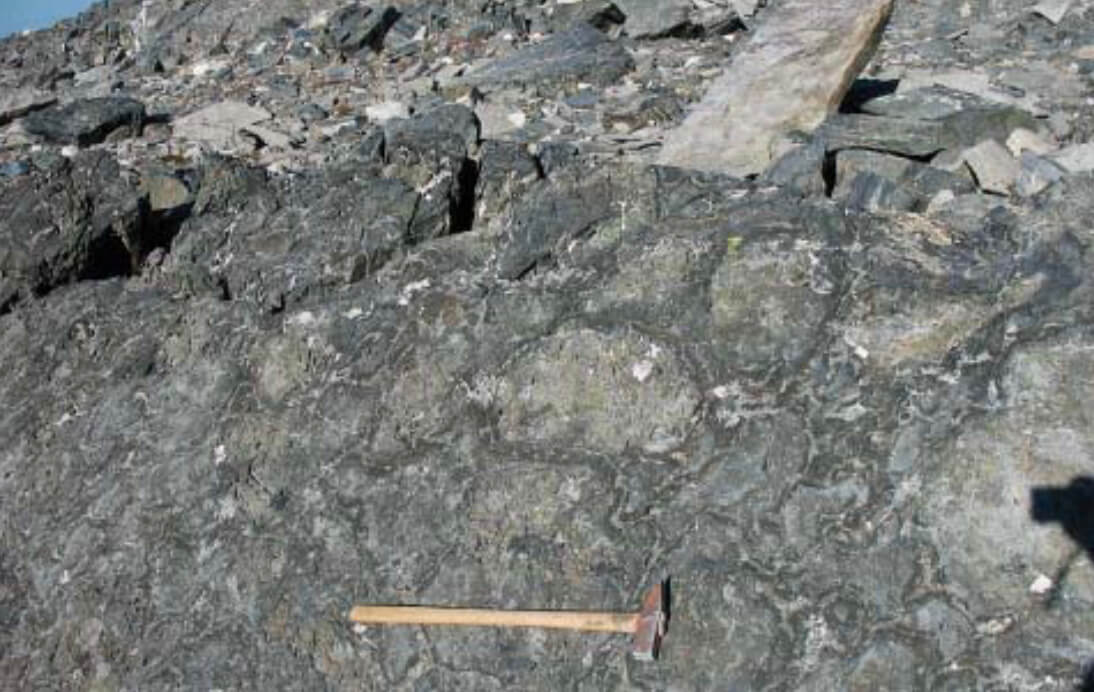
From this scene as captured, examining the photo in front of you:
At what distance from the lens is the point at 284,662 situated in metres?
3.07

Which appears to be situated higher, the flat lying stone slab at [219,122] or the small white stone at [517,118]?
the flat lying stone slab at [219,122]

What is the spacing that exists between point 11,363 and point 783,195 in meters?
2.27

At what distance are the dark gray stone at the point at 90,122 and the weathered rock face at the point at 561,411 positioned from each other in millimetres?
1462

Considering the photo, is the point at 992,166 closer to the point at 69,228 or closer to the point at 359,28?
the point at 69,228

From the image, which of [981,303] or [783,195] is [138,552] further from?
[981,303]

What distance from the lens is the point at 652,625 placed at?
2740 mm

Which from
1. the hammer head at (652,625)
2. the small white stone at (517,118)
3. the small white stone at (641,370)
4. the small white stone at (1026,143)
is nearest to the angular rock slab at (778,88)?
the small white stone at (1026,143)

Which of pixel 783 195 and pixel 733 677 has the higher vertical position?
pixel 783 195

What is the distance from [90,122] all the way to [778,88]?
3.02 meters

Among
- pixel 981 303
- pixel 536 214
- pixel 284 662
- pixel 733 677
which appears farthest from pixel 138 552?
pixel 981 303

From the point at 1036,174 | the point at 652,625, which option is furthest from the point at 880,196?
the point at 652,625

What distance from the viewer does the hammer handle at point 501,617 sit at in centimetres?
278

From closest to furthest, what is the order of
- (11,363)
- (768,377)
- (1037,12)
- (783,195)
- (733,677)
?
1. (733,677)
2. (768,377)
3. (783,195)
4. (11,363)
5. (1037,12)

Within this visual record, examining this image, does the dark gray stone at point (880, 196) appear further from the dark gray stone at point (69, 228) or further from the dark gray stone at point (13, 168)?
the dark gray stone at point (13, 168)
